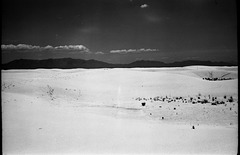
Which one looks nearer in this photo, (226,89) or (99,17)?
(99,17)

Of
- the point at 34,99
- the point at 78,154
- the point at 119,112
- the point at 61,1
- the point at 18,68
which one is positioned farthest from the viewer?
the point at 18,68

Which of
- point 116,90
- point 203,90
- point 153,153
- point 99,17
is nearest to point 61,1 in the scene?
point 99,17

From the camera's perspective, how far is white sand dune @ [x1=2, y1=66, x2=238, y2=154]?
2.51m

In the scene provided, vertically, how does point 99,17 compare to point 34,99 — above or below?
above

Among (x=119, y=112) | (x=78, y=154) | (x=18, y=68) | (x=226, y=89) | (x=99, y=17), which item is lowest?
(x=78, y=154)

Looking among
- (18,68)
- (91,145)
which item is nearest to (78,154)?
(91,145)

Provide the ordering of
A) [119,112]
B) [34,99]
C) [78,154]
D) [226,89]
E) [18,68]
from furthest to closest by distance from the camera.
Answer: [226,89] → [18,68] → [34,99] → [119,112] → [78,154]

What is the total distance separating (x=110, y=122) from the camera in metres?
3.16

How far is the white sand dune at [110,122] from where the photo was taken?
2.51 metres

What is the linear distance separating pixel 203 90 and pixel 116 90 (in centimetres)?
213

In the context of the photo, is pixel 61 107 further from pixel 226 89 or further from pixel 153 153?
pixel 226 89

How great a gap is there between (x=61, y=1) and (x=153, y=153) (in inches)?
92.3

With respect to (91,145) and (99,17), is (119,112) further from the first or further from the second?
(99,17)

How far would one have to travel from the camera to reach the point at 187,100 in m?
4.62
